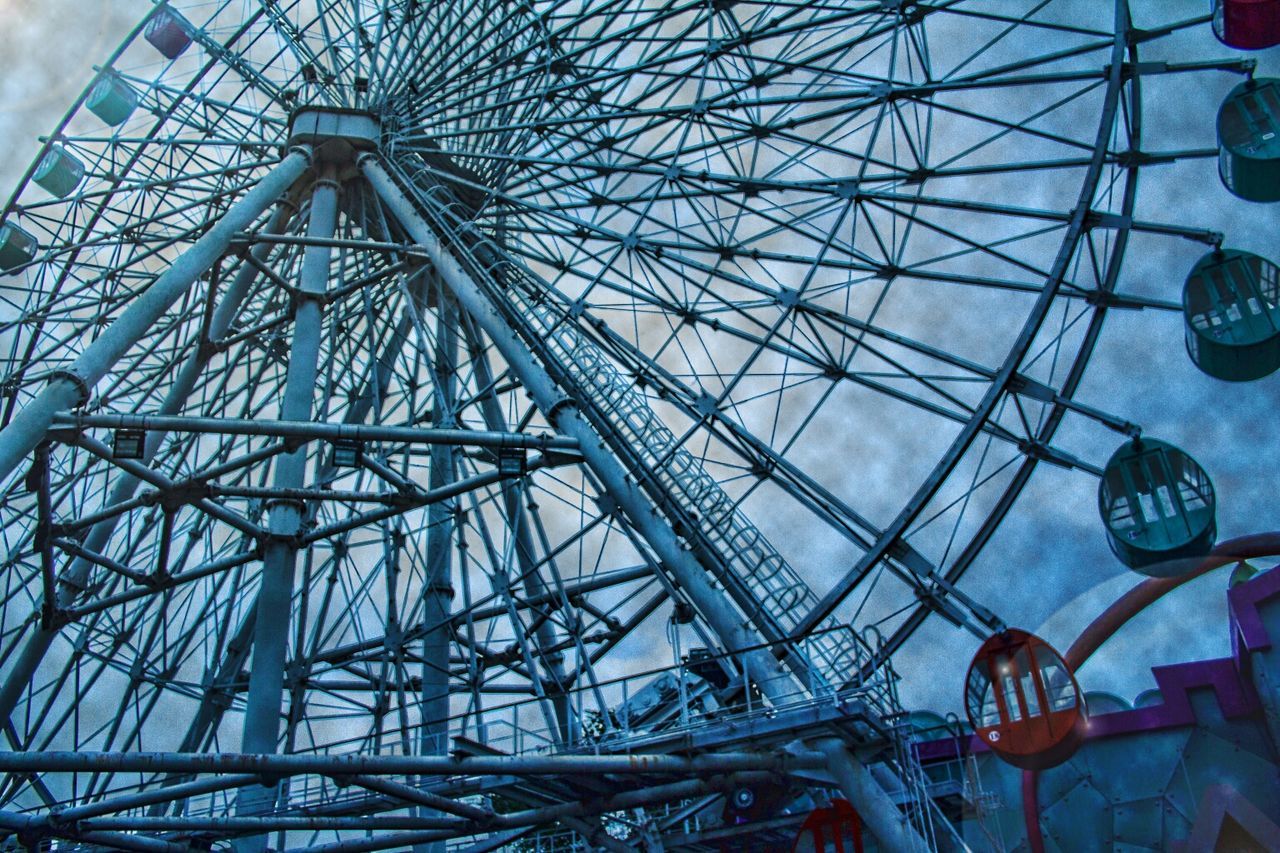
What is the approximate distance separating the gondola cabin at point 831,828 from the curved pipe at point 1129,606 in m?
3.38

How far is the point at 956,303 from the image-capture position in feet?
77.9

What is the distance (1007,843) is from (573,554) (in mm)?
19655

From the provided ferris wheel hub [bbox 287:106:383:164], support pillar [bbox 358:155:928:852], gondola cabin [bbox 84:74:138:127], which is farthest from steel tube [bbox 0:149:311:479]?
gondola cabin [bbox 84:74:138:127]

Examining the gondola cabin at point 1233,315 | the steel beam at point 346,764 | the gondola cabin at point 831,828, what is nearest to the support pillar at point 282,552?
the steel beam at point 346,764

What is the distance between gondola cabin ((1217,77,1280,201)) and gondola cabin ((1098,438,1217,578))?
3120mm

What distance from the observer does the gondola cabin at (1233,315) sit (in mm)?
A: 13922

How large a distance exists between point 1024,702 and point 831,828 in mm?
5889

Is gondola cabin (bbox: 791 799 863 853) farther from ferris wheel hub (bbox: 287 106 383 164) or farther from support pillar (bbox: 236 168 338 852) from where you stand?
ferris wheel hub (bbox: 287 106 383 164)

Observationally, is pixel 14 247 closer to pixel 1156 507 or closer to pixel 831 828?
pixel 831 828

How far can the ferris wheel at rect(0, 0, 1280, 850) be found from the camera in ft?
51.1

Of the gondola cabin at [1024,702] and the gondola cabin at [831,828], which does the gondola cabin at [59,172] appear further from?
the gondola cabin at [1024,702]

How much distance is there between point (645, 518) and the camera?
17391 millimetres

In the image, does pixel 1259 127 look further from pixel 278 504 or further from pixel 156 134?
pixel 156 134

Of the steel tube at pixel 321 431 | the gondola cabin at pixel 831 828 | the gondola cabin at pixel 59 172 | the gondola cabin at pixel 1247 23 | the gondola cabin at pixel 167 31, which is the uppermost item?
the gondola cabin at pixel 167 31
